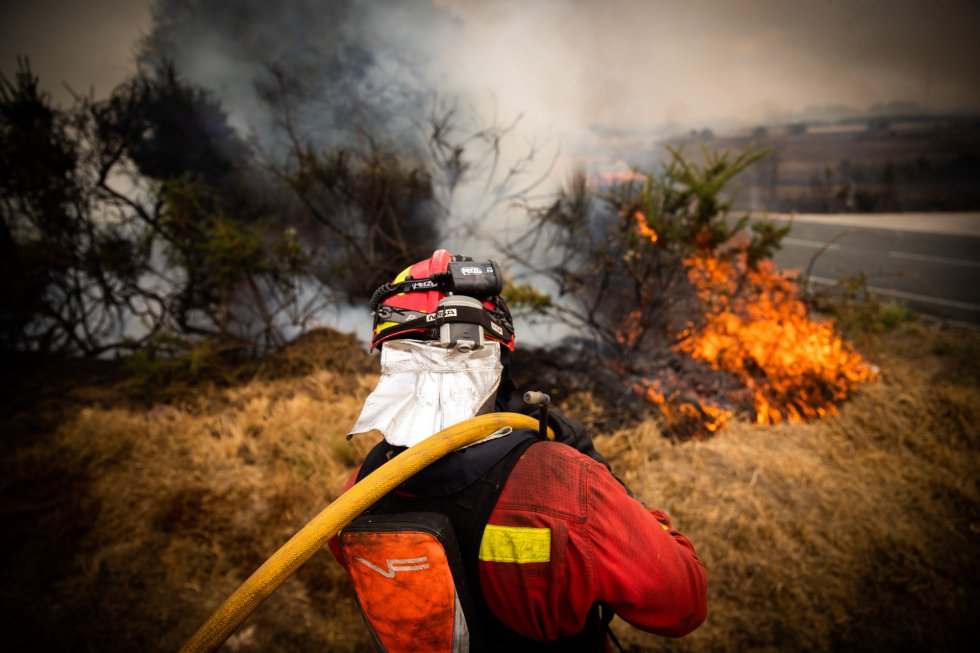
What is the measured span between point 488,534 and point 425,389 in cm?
46

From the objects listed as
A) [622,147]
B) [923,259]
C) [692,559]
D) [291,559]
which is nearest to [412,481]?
[291,559]

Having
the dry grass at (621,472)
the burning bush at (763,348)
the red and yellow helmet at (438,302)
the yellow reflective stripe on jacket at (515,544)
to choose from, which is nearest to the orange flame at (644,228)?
the burning bush at (763,348)

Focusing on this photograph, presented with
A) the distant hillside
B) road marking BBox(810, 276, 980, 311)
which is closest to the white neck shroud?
road marking BBox(810, 276, 980, 311)

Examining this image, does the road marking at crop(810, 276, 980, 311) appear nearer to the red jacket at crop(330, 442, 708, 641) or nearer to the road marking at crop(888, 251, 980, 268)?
the road marking at crop(888, 251, 980, 268)

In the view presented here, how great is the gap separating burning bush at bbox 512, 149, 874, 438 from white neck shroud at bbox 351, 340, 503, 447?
4.04m

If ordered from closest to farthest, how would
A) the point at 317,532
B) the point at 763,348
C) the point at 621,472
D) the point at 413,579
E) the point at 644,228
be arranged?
1. the point at 317,532
2. the point at 413,579
3. the point at 621,472
4. the point at 763,348
5. the point at 644,228

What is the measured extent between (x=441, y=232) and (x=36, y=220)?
6.77 m

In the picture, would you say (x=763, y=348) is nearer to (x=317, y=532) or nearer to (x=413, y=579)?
(x=413, y=579)

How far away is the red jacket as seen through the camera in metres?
1.05

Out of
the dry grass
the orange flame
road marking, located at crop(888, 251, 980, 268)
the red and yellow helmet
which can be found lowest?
the dry grass

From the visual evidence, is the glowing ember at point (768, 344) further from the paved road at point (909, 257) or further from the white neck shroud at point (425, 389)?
the white neck shroud at point (425, 389)

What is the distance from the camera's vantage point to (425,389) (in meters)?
1.21

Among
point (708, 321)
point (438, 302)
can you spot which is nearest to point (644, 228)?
point (708, 321)

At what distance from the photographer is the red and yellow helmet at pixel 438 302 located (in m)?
1.30
